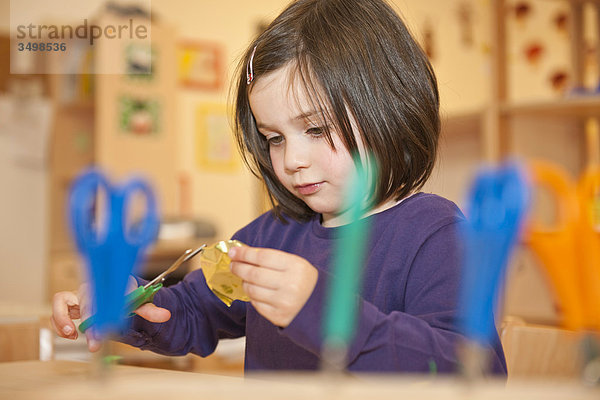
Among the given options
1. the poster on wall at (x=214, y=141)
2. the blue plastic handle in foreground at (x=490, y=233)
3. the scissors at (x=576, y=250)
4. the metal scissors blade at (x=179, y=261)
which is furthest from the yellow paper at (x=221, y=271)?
the poster on wall at (x=214, y=141)

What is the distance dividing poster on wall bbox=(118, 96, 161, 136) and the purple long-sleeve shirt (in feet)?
6.68

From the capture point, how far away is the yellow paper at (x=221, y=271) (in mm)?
658

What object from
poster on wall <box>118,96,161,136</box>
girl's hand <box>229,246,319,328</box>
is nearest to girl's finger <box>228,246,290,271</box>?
girl's hand <box>229,246,319,328</box>

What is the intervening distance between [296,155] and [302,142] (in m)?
0.02

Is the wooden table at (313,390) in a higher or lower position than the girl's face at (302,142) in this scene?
lower

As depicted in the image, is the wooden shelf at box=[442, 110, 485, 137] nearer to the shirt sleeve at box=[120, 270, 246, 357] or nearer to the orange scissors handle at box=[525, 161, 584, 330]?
the orange scissors handle at box=[525, 161, 584, 330]

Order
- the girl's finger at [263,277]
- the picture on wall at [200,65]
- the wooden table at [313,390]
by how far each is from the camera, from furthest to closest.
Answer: the picture on wall at [200,65]
the girl's finger at [263,277]
the wooden table at [313,390]

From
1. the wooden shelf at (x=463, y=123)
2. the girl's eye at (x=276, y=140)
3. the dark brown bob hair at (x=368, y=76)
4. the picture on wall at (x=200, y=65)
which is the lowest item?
the girl's eye at (x=276, y=140)

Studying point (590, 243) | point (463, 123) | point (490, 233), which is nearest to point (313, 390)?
point (490, 233)

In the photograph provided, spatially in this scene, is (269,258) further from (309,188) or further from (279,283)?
(309,188)

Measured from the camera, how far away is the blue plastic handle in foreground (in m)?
0.36

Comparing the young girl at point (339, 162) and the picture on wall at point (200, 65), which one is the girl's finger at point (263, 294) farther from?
the picture on wall at point (200, 65)

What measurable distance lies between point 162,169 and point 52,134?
Result: 55cm

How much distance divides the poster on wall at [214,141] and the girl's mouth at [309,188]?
3.54 m
